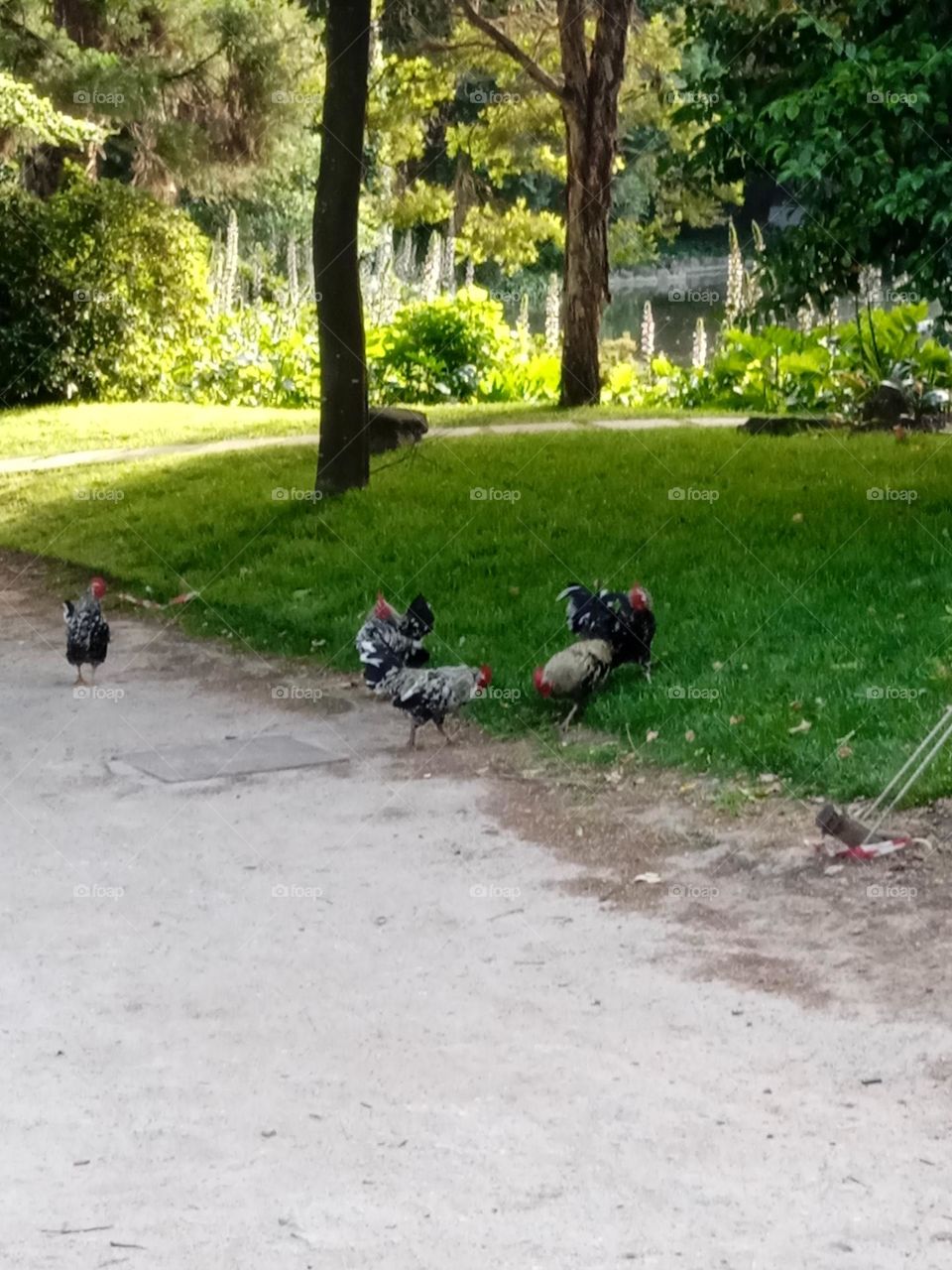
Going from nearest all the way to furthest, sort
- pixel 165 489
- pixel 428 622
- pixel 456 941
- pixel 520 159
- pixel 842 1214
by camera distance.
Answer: pixel 842 1214
pixel 456 941
pixel 428 622
pixel 165 489
pixel 520 159

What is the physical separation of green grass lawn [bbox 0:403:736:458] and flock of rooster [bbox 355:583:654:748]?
1098cm

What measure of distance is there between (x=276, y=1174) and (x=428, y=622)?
559cm

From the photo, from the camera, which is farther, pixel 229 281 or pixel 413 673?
pixel 229 281

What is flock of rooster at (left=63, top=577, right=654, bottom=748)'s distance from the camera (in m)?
9.49

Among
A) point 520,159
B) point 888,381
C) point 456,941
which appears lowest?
point 456,941

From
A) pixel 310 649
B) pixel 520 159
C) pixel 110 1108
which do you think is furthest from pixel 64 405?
pixel 110 1108

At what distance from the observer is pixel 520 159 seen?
31016 mm

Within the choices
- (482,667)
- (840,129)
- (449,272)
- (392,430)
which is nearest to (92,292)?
(449,272)

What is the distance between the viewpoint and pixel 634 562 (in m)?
12.4

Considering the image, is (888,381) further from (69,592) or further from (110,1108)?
(110,1108)

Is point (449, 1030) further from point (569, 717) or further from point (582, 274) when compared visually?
point (582, 274)

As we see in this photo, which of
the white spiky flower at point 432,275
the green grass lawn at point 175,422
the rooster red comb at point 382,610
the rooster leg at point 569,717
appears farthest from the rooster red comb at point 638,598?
the white spiky flower at point 432,275

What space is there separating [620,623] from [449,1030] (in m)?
4.30

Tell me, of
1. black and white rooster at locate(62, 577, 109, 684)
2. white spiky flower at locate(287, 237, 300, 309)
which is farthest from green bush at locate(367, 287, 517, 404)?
black and white rooster at locate(62, 577, 109, 684)
